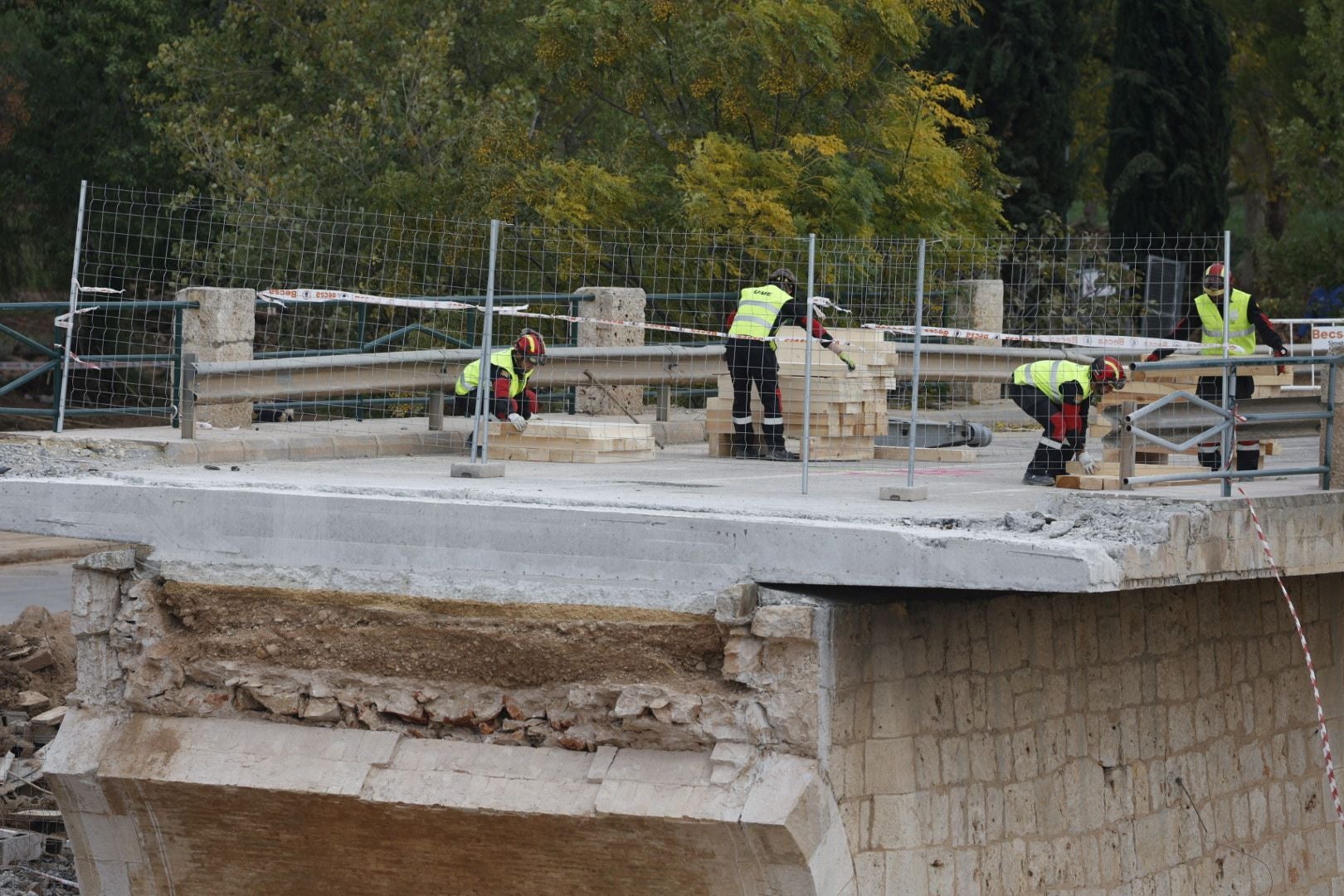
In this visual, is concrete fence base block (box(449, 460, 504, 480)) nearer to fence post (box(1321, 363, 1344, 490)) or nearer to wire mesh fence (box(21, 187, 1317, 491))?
wire mesh fence (box(21, 187, 1317, 491))

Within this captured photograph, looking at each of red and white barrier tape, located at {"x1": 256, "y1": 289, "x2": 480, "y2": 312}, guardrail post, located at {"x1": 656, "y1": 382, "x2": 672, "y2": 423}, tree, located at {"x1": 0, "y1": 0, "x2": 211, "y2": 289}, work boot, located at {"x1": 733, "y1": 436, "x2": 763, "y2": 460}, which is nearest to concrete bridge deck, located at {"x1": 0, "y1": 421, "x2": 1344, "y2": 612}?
red and white barrier tape, located at {"x1": 256, "y1": 289, "x2": 480, "y2": 312}

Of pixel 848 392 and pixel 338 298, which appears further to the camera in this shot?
pixel 338 298

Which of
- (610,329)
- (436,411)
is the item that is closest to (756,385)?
(436,411)

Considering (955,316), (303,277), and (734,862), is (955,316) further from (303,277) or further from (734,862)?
(734,862)

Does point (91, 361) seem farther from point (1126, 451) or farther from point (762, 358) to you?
point (1126, 451)

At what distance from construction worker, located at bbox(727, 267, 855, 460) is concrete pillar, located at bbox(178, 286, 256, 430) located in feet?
11.5

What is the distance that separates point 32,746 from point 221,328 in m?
3.31

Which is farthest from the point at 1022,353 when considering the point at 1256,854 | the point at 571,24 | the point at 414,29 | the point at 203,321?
the point at 414,29

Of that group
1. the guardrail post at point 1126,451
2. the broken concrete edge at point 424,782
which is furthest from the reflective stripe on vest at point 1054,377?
the broken concrete edge at point 424,782

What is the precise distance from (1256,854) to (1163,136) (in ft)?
83.2

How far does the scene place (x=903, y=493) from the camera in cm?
989

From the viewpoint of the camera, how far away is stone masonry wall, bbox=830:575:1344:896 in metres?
8.98

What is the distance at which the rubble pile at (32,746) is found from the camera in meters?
12.3

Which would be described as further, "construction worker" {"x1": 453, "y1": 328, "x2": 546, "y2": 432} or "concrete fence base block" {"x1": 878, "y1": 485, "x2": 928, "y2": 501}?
"construction worker" {"x1": 453, "y1": 328, "x2": 546, "y2": 432}
